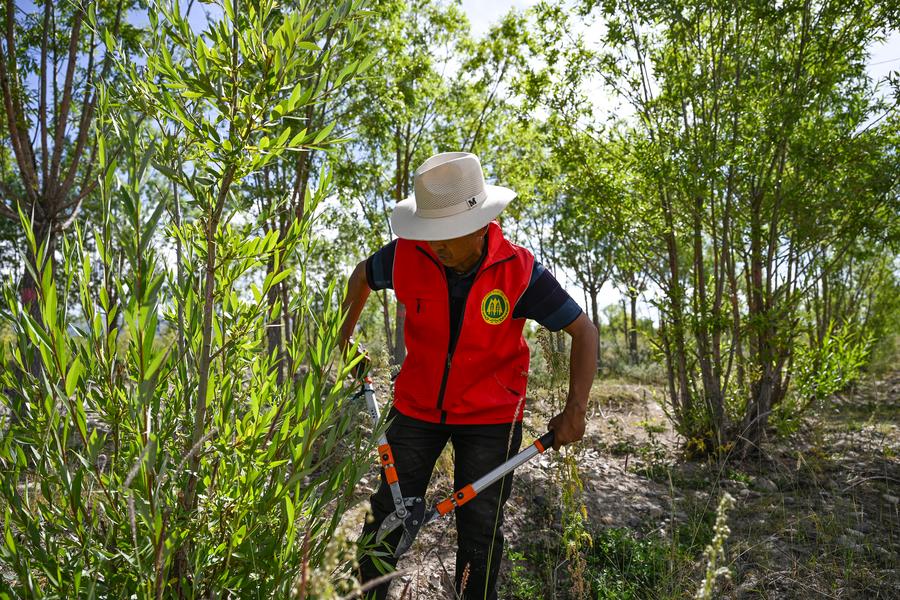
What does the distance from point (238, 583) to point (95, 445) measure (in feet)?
1.50

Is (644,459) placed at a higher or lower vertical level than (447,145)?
lower

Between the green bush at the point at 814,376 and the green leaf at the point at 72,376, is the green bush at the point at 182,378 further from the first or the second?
the green bush at the point at 814,376

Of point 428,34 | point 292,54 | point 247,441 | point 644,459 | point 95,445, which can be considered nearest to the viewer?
point 95,445

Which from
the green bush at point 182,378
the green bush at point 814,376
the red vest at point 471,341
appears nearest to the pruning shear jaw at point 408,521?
the red vest at point 471,341

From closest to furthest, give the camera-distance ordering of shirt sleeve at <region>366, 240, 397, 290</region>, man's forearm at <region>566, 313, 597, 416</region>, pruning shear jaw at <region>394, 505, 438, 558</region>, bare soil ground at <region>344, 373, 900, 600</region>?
pruning shear jaw at <region>394, 505, 438, 558</region> → man's forearm at <region>566, 313, 597, 416</region> → shirt sleeve at <region>366, 240, 397, 290</region> → bare soil ground at <region>344, 373, 900, 600</region>

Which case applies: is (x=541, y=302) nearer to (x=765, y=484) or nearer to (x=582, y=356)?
(x=582, y=356)

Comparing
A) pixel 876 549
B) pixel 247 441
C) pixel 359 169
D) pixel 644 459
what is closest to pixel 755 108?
pixel 644 459

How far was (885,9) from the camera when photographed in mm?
4578

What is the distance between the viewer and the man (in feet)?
7.68

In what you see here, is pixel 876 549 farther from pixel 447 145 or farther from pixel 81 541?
pixel 447 145

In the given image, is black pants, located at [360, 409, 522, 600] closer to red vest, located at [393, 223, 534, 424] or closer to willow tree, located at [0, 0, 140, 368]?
red vest, located at [393, 223, 534, 424]

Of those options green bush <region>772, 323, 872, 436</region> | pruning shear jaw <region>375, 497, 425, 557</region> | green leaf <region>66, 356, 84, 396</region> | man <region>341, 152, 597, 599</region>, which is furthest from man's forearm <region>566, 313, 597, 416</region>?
green bush <region>772, 323, 872, 436</region>

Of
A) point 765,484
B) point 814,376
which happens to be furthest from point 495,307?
point 814,376

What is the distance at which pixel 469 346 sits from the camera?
7.97ft
